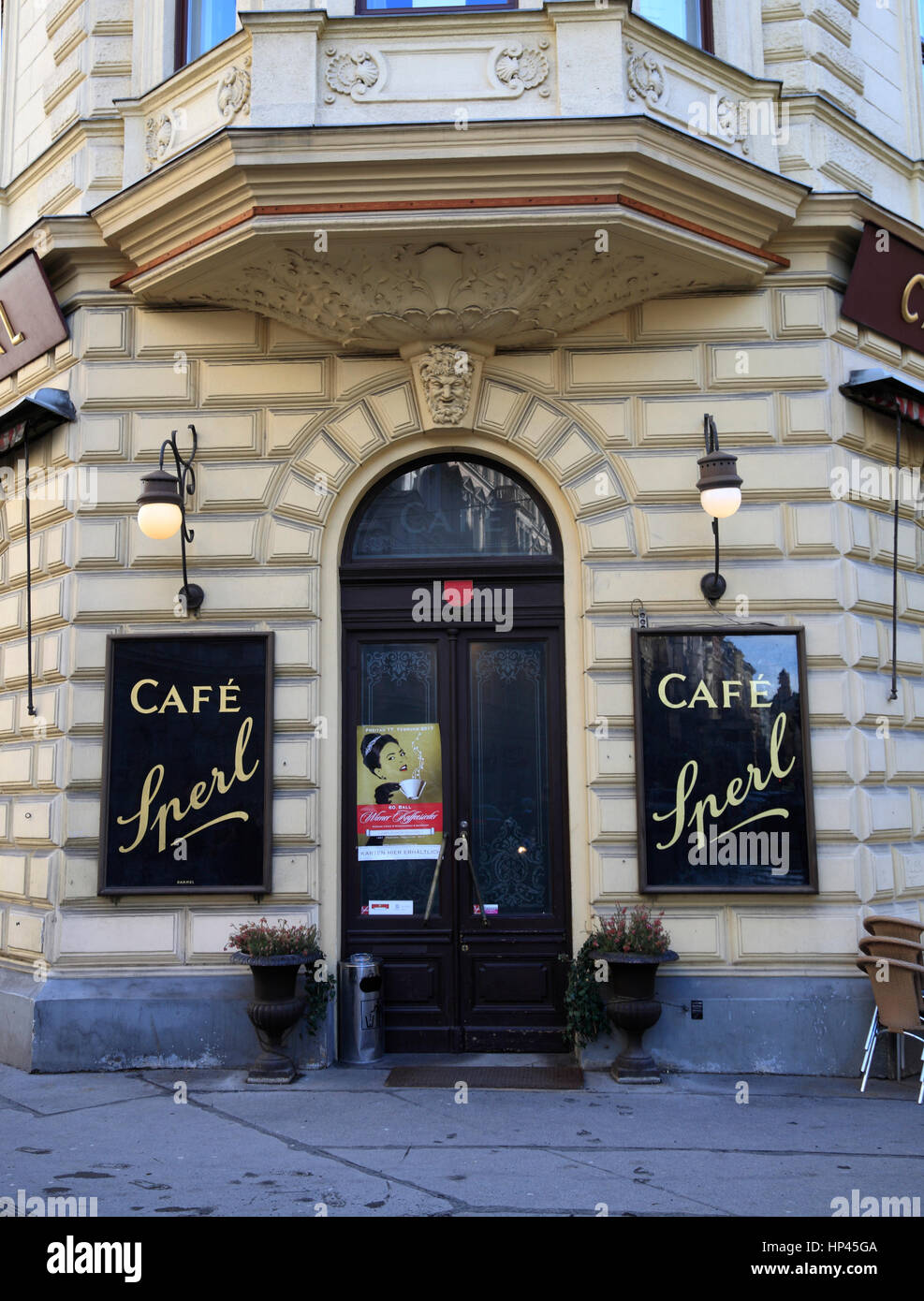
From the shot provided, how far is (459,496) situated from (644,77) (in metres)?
3.23

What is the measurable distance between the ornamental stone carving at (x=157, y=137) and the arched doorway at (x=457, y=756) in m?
3.01

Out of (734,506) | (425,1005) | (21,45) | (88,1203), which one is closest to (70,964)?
(425,1005)

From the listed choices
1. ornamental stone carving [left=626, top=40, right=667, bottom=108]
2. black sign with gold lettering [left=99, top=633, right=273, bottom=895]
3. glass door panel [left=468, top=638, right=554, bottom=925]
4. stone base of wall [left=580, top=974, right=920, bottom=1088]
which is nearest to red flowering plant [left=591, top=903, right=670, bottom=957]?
stone base of wall [left=580, top=974, right=920, bottom=1088]

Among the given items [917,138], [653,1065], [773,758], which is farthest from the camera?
[917,138]

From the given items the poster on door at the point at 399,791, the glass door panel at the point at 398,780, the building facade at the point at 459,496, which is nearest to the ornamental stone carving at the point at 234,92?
the building facade at the point at 459,496

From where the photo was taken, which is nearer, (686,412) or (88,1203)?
(88,1203)

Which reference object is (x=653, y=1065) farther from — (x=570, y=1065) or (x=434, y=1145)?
(x=434, y=1145)

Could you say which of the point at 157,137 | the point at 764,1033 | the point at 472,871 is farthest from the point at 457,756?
the point at 157,137

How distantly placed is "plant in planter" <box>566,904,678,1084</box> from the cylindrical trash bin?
139cm

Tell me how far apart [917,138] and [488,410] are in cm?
473

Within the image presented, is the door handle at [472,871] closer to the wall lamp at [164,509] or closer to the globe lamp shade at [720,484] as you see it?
the wall lamp at [164,509]

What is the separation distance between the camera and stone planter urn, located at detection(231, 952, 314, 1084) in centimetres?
754

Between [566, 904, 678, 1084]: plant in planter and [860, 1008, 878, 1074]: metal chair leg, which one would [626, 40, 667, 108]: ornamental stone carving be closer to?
[566, 904, 678, 1084]: plant in planter

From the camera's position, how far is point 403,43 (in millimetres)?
7902
